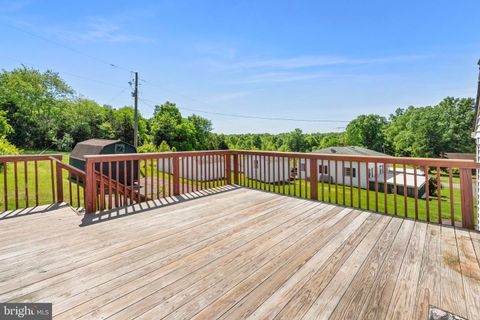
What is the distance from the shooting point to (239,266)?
185 cm

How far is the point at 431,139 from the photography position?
30.3 m

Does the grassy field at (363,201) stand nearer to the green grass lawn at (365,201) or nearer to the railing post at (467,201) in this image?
the green grass lawn at (365,201)

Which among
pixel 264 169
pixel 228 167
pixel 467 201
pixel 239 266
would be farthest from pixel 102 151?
pixel 467 201

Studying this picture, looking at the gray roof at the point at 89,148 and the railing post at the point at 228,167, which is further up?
the gray roof at the point at 89,148

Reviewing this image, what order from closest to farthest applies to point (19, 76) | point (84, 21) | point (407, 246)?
1. point (407, 246)
2. point (84, 21)
3. point (19, 76)

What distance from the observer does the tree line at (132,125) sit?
668 inches

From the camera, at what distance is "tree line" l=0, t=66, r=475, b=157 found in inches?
668

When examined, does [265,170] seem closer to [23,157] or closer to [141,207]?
[141,207]

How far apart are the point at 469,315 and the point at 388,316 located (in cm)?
47

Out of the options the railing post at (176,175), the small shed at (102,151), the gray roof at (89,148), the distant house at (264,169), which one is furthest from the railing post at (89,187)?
the gray roof at (89,148)

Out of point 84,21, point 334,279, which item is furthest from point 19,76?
point 334,279

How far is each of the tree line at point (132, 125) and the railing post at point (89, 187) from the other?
7664 millimetres

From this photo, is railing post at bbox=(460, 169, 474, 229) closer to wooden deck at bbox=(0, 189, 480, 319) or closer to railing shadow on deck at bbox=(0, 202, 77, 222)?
wooden deck at bbox=(0, 189, 480, 319)

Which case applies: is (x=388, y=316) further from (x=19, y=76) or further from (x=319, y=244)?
(x=19, y=76)
